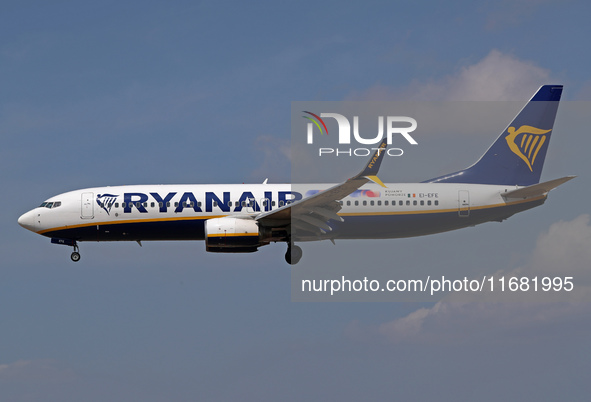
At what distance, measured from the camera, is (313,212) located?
112 feet

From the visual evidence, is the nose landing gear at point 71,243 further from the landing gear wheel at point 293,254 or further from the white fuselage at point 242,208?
the landing gear wheel at point 293,254

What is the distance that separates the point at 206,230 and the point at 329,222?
5.77 metres

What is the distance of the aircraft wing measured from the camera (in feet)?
107

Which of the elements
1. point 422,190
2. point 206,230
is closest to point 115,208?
point 206,230

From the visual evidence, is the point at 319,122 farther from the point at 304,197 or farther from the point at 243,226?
the point at 243,226

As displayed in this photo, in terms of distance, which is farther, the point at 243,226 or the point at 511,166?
the point at 511,166

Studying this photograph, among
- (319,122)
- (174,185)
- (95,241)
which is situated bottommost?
(95,241)

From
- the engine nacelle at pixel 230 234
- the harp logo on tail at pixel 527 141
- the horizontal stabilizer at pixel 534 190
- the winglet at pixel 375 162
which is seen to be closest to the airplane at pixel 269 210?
the horizontal stabilizer at pixel 534 190

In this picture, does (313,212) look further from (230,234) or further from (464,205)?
(464,205)

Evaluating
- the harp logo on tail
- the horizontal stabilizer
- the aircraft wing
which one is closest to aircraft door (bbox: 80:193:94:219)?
the aircraft wing

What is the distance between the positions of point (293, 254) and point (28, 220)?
12130 mm

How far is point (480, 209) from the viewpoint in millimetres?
36438

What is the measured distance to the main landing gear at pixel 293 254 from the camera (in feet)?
118

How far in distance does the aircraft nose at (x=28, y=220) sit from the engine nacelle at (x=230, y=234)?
8656 mm
